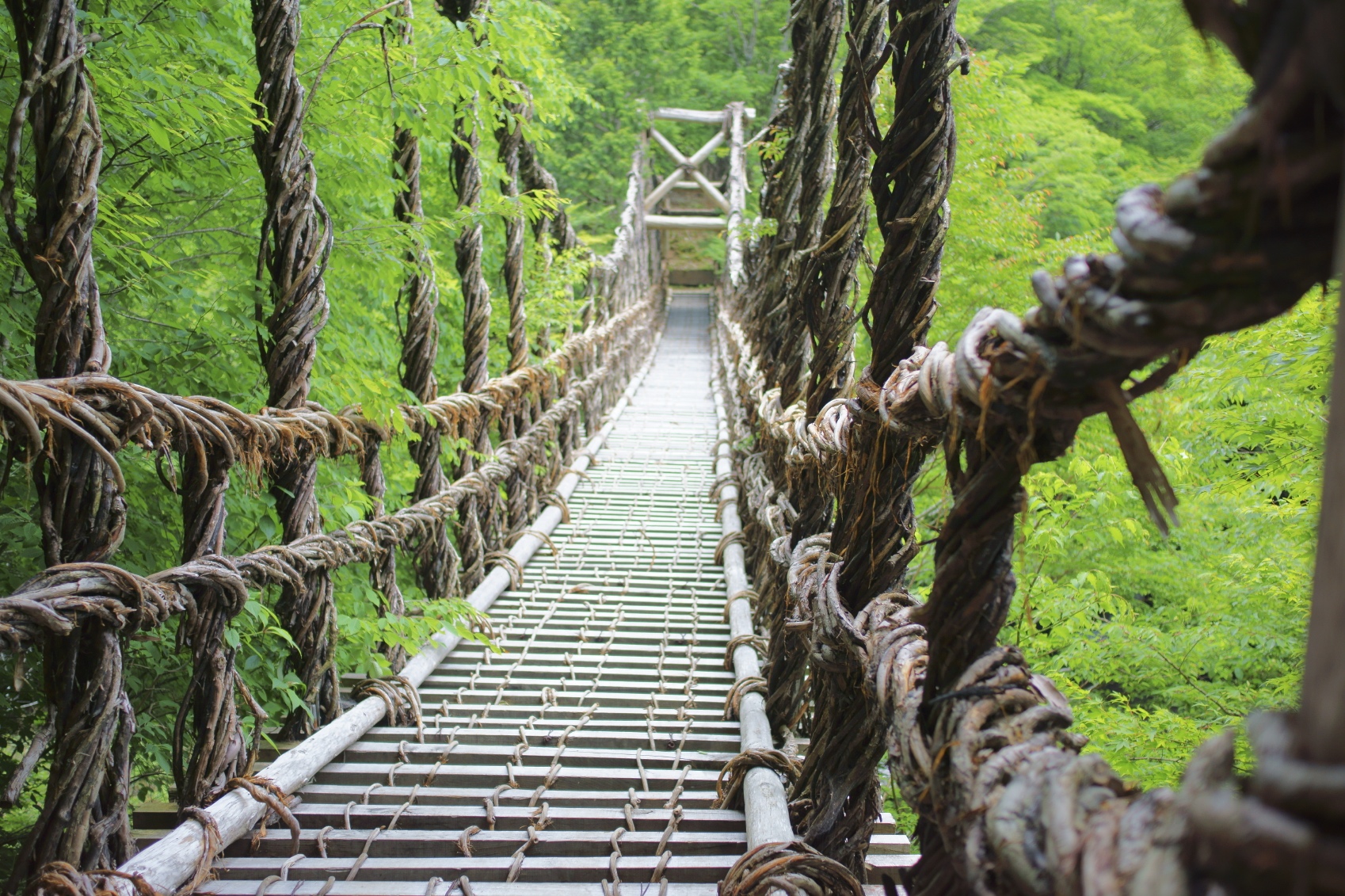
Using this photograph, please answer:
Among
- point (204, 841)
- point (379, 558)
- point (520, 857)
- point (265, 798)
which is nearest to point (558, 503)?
point (379, 558)

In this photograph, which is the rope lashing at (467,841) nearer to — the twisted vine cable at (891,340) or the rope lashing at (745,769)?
the rope lashing at (745,769)

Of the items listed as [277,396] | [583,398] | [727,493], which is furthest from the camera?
[583,398]

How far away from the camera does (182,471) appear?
2170 mm

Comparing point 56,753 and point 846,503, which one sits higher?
point 846,503

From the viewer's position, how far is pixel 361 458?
9.90 feet

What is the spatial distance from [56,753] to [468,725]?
53.6 inches

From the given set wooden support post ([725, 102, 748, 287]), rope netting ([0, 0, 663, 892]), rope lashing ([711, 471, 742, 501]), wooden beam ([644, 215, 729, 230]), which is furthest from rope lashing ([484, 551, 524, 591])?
wooden beam ([644, 215, 729, 230])

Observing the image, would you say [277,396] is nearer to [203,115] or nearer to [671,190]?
[203,115]

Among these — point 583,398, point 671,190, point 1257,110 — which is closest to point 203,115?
point 1257,110

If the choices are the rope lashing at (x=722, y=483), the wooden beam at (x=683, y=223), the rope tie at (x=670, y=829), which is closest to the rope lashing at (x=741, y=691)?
the rope tie at (x=670, y=829)

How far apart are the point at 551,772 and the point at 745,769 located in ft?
1.83

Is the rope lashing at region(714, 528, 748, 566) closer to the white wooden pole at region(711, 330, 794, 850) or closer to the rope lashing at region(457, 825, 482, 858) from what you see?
the white wooden pole at region(711, 330, 794, 850)

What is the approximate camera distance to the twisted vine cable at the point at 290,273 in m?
2.39

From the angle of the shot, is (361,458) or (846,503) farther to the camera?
(361,458)
